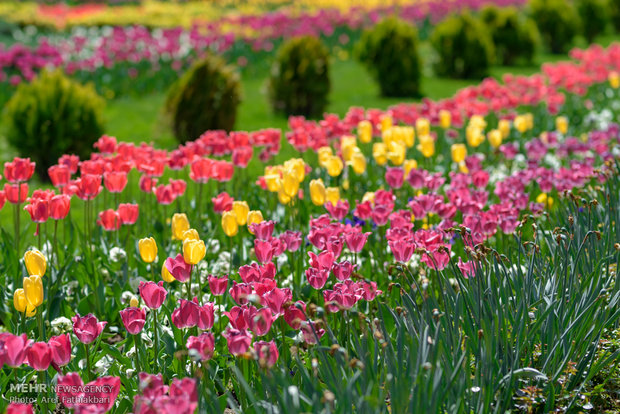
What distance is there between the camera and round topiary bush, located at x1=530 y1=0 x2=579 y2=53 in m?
18.8

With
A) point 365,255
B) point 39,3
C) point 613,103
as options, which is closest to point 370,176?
point 365,255

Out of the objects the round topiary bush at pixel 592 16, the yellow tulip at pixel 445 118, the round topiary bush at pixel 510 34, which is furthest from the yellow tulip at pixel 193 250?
the round topiary bush at pixel 592 16

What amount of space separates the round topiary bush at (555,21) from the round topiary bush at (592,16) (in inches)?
42.5

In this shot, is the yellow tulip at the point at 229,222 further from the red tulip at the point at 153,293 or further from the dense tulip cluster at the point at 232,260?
the red tulip at the point at 153,293

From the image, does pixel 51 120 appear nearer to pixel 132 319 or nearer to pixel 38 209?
pixel 38 209

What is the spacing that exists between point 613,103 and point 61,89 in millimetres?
6697

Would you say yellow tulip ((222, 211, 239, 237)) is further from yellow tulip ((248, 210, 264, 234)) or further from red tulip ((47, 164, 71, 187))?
red tulip ((47, 164, 71, 187))

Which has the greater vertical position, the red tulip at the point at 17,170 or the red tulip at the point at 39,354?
the red tulip at the point at 17,170

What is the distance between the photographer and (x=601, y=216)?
4.00m

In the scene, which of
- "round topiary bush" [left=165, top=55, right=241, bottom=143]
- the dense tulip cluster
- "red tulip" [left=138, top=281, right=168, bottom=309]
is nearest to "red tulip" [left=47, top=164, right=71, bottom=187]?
the dense tulip cluster

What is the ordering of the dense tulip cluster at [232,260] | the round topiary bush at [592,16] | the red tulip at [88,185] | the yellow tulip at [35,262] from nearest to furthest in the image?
the dense tulip cluster at [232,260] < the yellow tulip at [35,262] < the red tulip at [88,185] < the round topiary bush at [592,16]

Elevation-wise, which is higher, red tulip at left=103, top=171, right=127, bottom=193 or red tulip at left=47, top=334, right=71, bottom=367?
red tulip at left=103, top=171, right=127, bottom=193

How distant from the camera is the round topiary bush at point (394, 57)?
12172mm

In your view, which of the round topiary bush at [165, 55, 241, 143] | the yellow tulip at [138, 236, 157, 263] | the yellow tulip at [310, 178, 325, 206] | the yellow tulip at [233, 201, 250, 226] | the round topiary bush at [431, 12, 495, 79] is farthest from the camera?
the round topiary bush at [431, 12, 495, 79]
